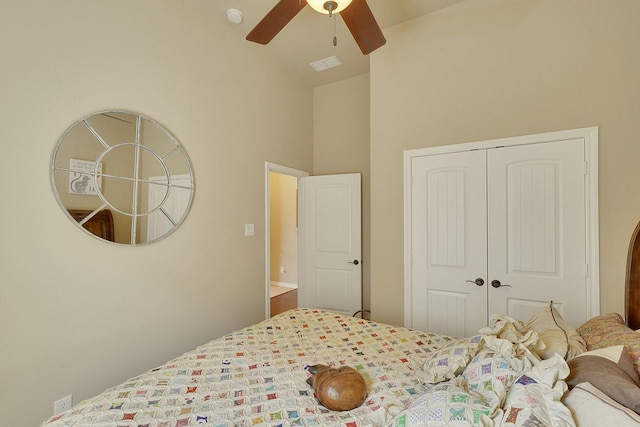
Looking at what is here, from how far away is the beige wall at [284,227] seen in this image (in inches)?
230

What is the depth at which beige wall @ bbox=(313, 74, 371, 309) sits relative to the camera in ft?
11.9

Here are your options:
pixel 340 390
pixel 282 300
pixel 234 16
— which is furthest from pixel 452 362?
pixel 282 300

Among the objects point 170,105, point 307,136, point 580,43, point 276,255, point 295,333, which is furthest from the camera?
point 276,255

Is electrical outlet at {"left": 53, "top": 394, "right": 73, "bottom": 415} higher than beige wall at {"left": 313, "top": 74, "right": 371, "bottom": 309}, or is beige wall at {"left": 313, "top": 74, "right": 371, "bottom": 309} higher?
beige wall at {"left": 313, "top": 74, "right": 371, "bottom": 309}

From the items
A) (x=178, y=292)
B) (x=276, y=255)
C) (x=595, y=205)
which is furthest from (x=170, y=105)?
(x=276, y=255)

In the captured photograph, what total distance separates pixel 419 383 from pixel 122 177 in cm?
217

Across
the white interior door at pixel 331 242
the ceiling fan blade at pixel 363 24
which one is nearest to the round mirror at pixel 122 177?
the ceiling fan blade at pixel 363 24

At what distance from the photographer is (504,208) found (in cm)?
231

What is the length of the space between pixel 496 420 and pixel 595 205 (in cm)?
191

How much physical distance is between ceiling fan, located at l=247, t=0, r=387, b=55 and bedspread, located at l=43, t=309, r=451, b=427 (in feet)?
6.30

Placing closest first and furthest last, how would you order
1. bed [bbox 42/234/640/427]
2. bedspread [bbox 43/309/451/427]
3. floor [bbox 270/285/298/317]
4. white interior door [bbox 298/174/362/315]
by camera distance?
bed [bbox 42/234/640/427]
bedspread [bbox 43/309/451/427]
white interior door [bbox 298/174/362/315]
floor [bbox 270/285/298/317]

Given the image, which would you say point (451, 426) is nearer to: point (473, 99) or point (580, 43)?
point (473, 99)

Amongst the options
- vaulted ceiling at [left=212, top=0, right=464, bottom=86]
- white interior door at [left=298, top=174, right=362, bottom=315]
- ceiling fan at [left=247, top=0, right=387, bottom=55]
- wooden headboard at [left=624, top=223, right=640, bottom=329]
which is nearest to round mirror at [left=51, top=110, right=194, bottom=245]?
ceiling fan at [left=247, top=0, right=387, bottom=55]

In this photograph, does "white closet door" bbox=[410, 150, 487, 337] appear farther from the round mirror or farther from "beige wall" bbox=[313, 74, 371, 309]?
the round mirror
